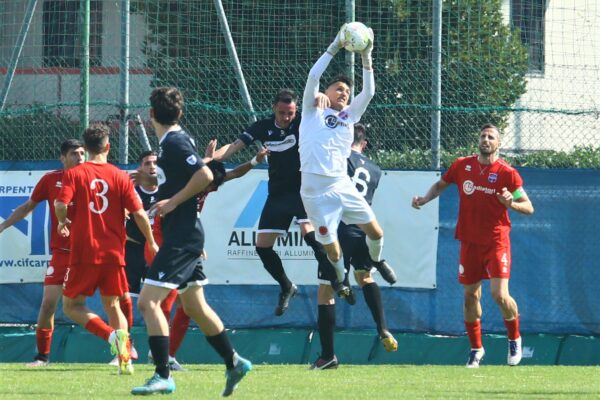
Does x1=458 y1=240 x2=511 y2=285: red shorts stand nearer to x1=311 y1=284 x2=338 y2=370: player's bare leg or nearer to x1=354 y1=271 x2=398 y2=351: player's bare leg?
x1=354 y1=271 x2=398 y2=351: player's bare leg

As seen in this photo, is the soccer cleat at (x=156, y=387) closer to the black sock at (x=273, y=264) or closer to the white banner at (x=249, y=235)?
the black sock at (x=273, y=264)

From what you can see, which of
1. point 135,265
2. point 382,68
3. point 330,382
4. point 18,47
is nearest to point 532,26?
point 382,68

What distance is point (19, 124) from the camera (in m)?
13.6

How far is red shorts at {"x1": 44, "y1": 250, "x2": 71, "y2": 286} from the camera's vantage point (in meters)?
11.3

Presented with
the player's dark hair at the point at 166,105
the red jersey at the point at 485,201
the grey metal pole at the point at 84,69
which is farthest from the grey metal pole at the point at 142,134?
the player's dark hair at the point at 166,105

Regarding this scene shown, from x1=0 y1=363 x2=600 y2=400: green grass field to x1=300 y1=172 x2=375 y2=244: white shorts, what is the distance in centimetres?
123

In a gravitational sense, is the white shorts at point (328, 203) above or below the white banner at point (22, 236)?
above

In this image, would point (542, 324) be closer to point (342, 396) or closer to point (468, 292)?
point (468, 292)

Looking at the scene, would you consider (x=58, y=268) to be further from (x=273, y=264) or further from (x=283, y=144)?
(x=283, y=144)

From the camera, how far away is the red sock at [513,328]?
11.8m

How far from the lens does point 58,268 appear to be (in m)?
11.4

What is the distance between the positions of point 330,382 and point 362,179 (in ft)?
8.76

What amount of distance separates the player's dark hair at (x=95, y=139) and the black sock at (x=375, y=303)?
3.02m

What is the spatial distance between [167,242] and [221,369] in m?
3.38
